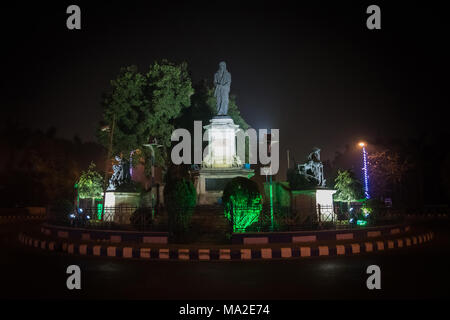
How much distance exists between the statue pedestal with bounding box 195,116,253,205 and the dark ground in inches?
536

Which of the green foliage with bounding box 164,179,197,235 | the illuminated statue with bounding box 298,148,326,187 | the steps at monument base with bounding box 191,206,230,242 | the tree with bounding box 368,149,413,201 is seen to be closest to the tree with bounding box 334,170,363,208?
the illuminated statue with bounding box 298,148,326,187

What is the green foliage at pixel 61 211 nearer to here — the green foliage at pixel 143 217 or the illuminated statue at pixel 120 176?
the illuminated statue at pixel 120 176

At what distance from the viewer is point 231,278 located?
10680 mm

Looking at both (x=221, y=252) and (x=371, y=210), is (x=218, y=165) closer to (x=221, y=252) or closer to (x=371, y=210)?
(x=371, y=210)

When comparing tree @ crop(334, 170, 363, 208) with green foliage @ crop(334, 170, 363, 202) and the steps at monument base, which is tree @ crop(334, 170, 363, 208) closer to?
green foliage @ crop(334, 170, 363, 202)

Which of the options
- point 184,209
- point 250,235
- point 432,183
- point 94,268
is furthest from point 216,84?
point 432,183

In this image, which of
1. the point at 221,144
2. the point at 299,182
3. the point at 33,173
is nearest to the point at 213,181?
the point at 221,144

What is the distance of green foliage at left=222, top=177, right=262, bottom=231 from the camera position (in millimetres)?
17375

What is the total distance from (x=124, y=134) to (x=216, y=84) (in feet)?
28.6

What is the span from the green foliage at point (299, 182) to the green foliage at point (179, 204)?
8.77m

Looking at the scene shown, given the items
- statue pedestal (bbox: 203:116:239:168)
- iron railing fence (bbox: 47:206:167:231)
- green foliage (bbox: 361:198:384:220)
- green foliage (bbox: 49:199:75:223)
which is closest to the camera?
iron railing fence (bbox: 47:206:167:231)

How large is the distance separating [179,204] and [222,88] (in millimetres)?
14591
